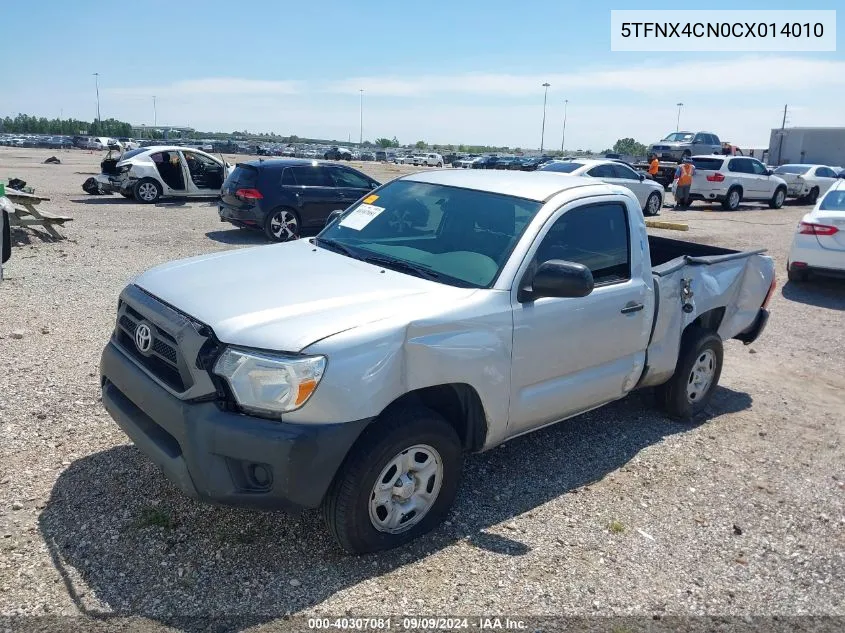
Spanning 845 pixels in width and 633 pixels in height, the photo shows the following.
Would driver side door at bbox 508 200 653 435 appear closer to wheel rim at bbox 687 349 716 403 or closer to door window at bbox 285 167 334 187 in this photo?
wheel rim at bbox 687 349 716 403

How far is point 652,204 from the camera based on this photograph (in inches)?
786

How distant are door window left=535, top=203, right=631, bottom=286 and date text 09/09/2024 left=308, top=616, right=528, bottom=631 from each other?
6.40ft

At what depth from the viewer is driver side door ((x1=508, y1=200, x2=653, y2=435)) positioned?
12.8ft

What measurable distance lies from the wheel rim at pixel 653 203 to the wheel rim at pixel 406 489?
1788 cm

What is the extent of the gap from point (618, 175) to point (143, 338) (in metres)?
17.0

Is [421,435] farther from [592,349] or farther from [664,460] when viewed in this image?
[664,460]

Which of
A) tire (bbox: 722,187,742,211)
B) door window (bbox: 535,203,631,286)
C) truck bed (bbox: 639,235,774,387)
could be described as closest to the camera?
door window (bbox: 535,203,631,286)

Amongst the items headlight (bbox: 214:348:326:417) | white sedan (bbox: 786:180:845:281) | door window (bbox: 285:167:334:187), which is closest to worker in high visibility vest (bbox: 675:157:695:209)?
white sedan (bbox: 786:180:845:281)

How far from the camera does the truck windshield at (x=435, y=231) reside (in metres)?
3.98

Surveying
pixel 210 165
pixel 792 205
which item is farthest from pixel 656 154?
pixel 210 165

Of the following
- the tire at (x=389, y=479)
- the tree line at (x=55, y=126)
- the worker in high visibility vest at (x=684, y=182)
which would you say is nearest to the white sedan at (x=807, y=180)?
the worker in high visibility vest at (x=684, y=182)

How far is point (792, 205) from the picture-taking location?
2634 cm

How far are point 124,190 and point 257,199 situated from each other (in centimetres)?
681

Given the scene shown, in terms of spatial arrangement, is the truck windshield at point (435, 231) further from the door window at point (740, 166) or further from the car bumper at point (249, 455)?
the door window at point (740, 166)
